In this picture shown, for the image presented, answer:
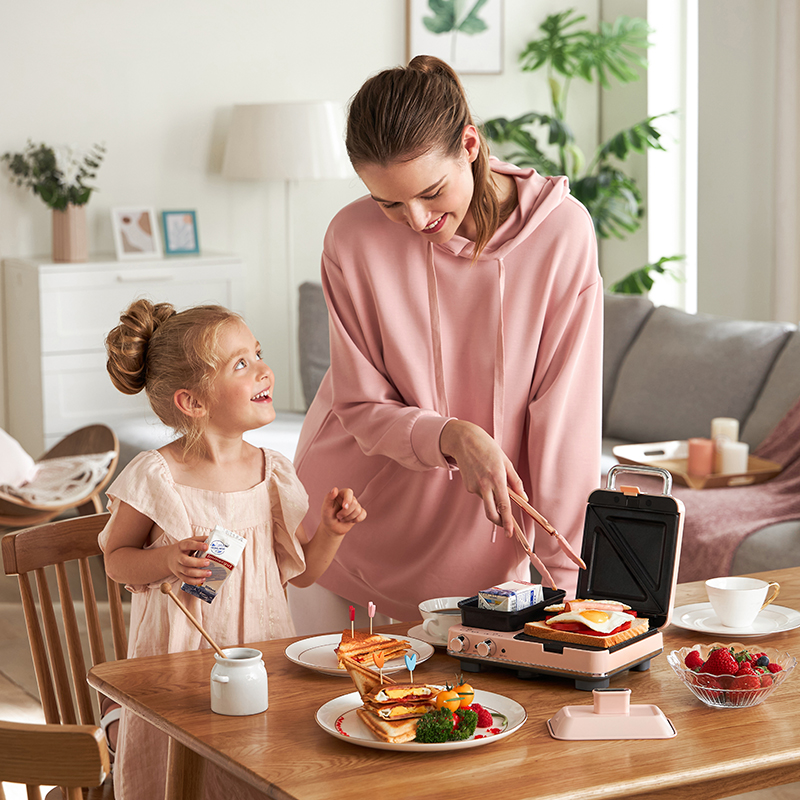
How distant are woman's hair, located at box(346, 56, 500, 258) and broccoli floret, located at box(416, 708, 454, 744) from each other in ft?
2.41

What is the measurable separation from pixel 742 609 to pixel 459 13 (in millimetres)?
4832

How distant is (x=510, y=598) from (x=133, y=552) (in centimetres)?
57

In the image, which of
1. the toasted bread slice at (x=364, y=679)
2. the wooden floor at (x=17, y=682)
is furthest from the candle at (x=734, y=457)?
the toasted bread slice at (x=364, y=679)

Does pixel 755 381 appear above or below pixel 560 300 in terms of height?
below

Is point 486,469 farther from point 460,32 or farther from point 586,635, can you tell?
point 460,32

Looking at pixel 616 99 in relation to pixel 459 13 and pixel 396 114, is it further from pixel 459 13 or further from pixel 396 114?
pixel 396 114

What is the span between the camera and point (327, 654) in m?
1.44

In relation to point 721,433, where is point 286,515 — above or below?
above

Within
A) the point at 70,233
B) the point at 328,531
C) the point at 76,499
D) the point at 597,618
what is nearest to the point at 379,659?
the point at 597,618

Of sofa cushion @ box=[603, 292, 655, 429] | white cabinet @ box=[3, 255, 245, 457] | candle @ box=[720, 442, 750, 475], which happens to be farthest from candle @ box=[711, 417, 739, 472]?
white cabinet @ box=[3, 255, 245, 457]

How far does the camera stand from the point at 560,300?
1.67 m

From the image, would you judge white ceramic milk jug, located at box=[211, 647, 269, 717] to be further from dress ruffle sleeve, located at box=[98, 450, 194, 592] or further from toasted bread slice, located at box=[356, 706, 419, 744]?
dress ruffle sleeve, located at box=[98, 450, 194, 592]

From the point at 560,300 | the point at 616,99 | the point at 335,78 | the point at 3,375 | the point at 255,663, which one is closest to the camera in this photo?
the point at 255,663

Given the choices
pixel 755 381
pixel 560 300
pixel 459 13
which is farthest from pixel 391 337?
pixel 459 13
